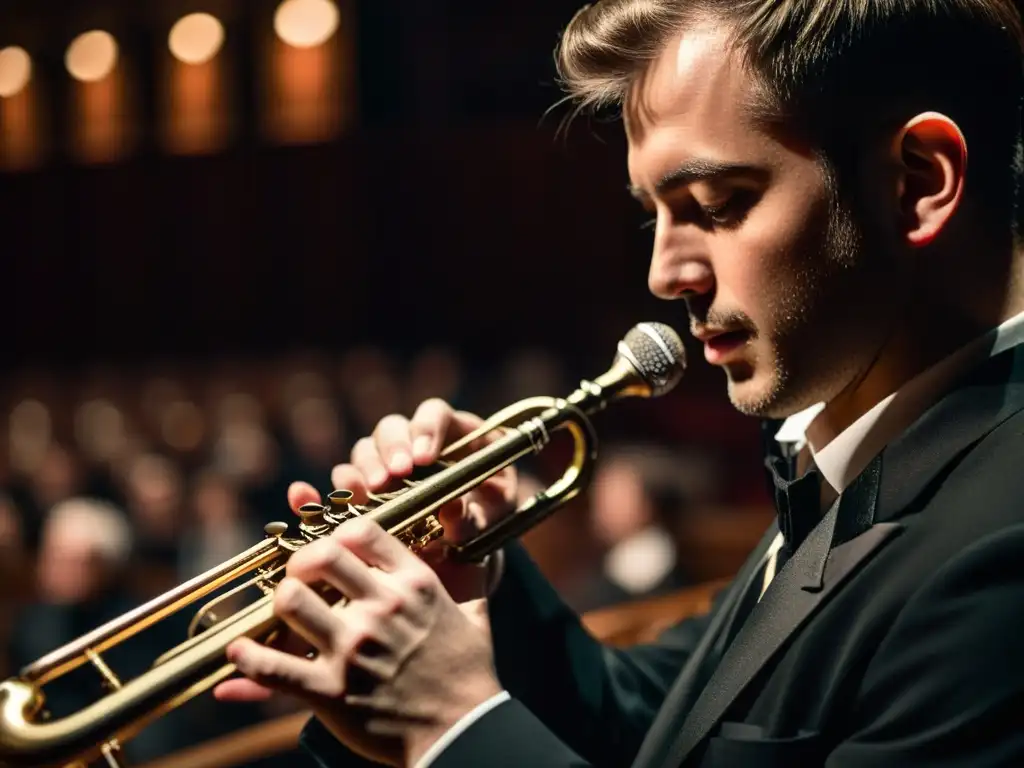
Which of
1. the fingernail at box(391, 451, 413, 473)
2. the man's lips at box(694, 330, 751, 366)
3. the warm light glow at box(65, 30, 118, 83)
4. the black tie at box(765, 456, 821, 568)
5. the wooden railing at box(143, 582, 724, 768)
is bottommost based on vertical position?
the wooden railing at box(143, 582, 724, 768)

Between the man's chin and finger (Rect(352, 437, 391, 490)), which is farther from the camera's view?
finger (Rect(352, 437, 391, 490))

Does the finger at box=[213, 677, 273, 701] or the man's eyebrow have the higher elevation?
the man's eyebrow

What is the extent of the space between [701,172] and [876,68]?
0.72 feet

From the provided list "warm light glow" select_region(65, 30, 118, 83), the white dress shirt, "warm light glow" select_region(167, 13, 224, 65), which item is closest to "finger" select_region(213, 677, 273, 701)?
the white dress shirt

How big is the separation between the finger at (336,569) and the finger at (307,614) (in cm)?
1

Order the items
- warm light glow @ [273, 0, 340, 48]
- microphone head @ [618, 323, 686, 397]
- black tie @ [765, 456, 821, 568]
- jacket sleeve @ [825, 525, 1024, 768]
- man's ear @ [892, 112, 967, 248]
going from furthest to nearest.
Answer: warm light glow @ [273, 0, 340, 48]
microphone head @ [618, 323, 686, 397]
black tie @ [765, 456, 821, 568]
man's ear @ [892, 112, 967, 248]
jacket sleeve @ [825, 525, 1024, 768]

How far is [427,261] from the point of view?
9.35 m

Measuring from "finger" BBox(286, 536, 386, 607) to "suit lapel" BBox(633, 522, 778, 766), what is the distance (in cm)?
43

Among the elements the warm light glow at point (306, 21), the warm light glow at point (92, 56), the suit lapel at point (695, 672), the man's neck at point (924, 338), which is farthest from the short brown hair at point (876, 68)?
the warm light glow at point (92, 56)

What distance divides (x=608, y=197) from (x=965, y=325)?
24.2 feet

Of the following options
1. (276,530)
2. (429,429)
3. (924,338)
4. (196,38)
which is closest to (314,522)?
(276,530)

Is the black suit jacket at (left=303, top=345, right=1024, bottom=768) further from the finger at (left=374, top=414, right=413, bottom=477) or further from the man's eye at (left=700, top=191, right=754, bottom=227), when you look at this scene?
the finger at (left=374, top=414, right=413, bottom=477)

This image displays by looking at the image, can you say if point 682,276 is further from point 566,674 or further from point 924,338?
point 566,674

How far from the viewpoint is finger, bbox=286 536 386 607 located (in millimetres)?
1095
